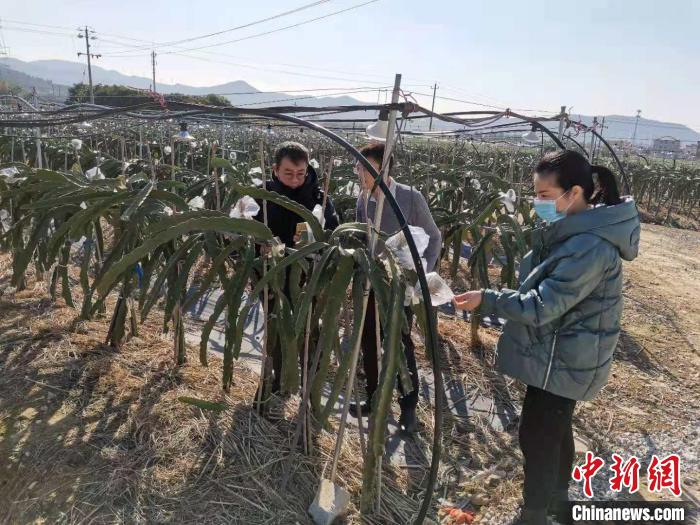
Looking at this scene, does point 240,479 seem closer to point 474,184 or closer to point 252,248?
point 252,248

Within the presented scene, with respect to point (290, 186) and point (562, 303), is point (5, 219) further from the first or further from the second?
point (562, 303)

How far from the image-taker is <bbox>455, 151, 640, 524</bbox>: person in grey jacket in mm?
1466

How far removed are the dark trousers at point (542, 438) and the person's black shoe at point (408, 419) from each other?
649mm

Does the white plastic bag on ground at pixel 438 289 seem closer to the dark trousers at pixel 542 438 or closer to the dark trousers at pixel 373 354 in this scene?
the dark trousers at pixel 542 438

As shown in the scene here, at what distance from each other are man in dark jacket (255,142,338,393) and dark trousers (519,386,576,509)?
1.04 meters

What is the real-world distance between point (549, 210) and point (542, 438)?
75 centimetres

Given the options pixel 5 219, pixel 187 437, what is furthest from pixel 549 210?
pixel 5 219

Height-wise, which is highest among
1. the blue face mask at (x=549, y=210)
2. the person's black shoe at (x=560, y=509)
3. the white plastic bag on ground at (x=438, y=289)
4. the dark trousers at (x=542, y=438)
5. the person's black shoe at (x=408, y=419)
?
the blue face mask at (x=549, y=210)

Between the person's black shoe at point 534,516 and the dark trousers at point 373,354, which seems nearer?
the person's black shoe at point 534,516

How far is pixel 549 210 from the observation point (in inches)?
64.1

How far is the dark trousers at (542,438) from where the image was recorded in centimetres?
164

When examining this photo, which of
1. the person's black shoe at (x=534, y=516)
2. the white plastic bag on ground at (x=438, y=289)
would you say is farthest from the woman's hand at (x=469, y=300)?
the person's black shoe at (x=534, y=516)

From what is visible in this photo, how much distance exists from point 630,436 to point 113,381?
2.59 metres

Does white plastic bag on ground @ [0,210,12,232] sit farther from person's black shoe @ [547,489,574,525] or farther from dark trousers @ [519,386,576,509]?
person's black shoe @ [547,489,574,525]
